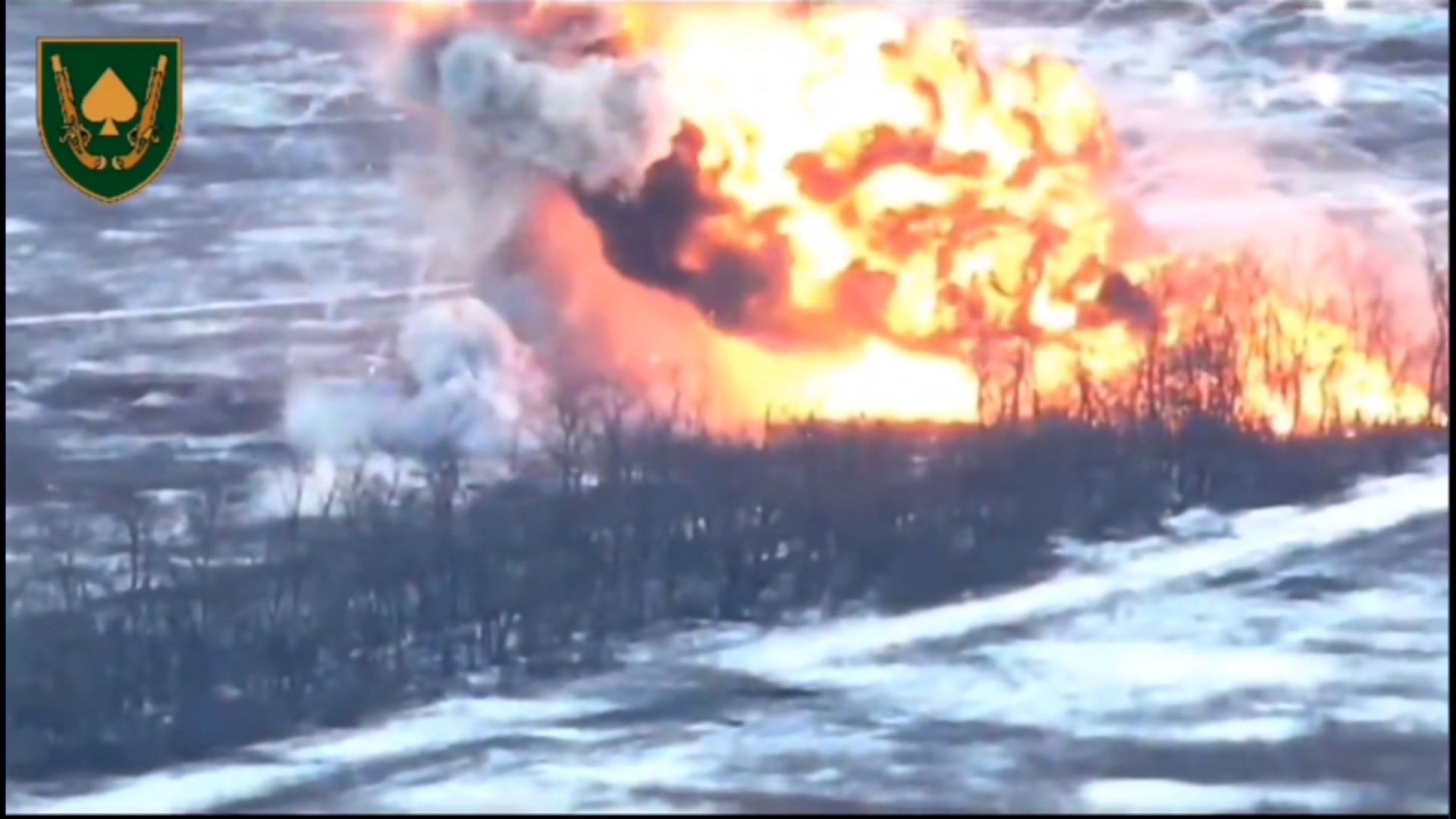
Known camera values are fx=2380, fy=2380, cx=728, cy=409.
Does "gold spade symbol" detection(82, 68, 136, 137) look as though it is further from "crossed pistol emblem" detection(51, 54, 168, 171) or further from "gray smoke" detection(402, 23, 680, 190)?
"gray smoke" detection(402, 23, 680, 190)

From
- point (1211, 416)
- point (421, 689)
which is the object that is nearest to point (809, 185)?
point (1211, 416)

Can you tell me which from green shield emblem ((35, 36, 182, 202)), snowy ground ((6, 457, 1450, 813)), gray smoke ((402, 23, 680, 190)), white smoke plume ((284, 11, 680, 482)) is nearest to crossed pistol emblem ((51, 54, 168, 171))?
green shield emblem ((35, 36, 182, 202))

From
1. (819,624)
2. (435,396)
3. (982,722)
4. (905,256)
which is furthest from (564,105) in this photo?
(982,722)

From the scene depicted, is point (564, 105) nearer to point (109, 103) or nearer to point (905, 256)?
point (905, 256)

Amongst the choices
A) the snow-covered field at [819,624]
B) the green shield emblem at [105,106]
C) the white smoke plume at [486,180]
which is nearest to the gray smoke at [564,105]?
the white smoke plume at [486,180]

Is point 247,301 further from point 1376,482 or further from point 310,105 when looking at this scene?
point 1376,482
